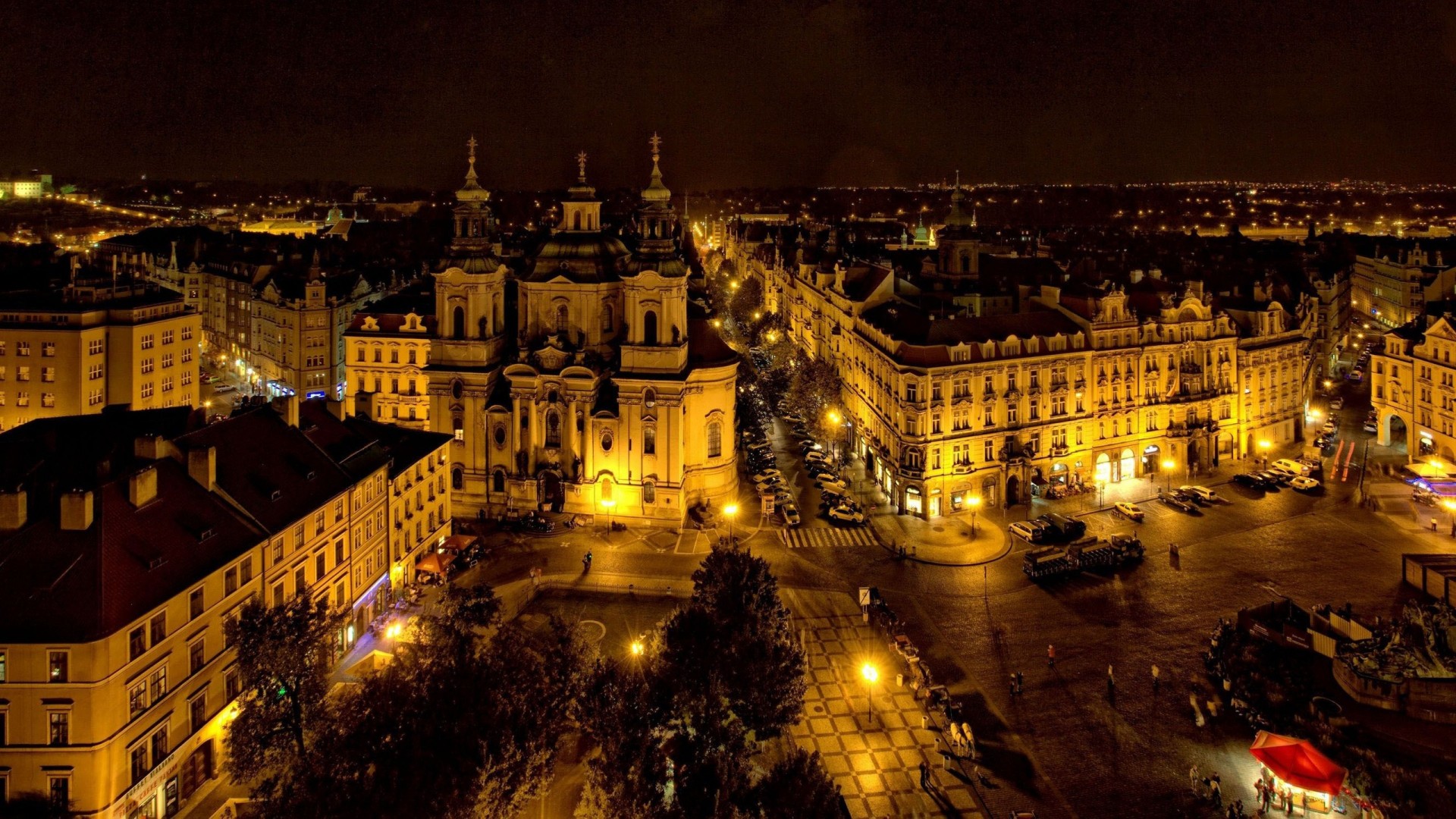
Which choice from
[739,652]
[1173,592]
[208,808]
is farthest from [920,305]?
[208,808]

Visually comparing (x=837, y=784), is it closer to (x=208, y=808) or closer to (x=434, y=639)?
(x=434, y=639)

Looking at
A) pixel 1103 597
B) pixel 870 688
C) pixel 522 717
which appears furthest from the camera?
pixel 1103 597

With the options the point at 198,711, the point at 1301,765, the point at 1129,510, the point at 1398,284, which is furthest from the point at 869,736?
the point at 1398,284

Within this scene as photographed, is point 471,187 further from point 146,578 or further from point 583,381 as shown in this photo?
point 146,578

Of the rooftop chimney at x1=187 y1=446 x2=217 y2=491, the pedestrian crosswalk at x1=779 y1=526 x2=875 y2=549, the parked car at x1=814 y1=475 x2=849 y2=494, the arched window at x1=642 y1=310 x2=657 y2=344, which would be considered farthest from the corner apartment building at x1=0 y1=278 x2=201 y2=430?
the parked car at x1=814 y1=475 x2=849 y2=494

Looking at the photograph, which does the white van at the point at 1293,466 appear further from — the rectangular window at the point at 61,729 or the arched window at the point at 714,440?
the rectangular window at the point at 61,729

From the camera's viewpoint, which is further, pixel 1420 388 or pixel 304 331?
pixel 304 331

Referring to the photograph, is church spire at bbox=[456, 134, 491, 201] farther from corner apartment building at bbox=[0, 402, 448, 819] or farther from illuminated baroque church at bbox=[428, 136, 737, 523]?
corner apartment building at bbox=[0, 402, 448, 819]
